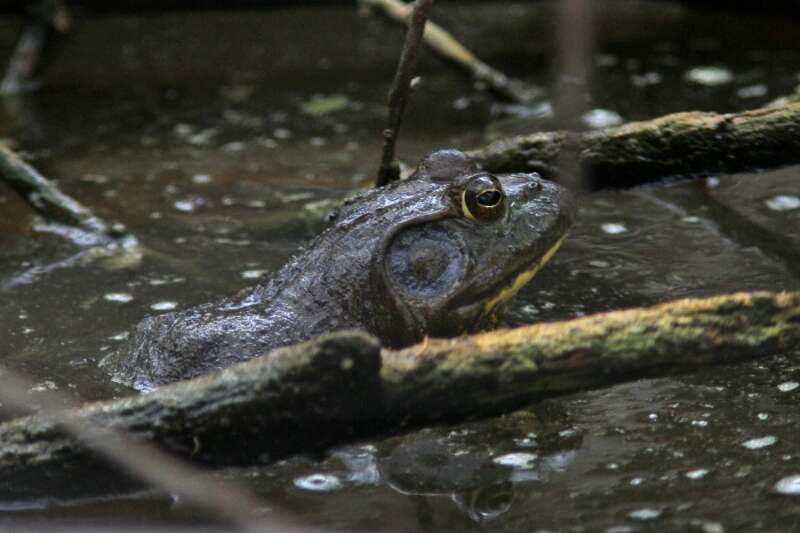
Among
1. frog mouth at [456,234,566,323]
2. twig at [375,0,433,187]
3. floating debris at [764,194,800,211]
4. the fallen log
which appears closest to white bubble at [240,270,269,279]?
twig at [375,0,433,187]

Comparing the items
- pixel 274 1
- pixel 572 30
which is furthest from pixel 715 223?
pixel 274 1

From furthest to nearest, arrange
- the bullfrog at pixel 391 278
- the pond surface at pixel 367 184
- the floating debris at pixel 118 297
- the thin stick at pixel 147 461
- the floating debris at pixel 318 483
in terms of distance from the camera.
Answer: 1. the floating debris at pixel 118 297
2. the bullfrog at pixel 391 278
3. the floating debris at pixel 318 483
4. the pond surface at pixel 367 184
5. the thin stick at pixel 147 461

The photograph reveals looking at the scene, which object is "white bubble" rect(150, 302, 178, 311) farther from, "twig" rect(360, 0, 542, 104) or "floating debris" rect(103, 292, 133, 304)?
"twig" rect(360, 0, 542, 104)

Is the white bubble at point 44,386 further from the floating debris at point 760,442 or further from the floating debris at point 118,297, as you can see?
the floating debris at point 760,442

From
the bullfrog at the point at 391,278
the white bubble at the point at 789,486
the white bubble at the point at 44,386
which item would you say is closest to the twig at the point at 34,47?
the white bubble at the point at 44,386

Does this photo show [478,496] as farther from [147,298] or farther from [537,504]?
[147,298]

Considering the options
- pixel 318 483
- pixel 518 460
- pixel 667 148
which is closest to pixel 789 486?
pixel 518 460

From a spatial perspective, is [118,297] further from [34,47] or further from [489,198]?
[34,47]
